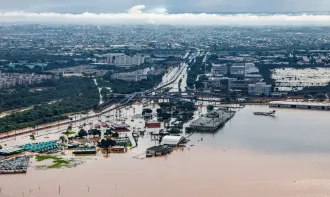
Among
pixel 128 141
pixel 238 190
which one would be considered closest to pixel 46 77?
pixel 128 141

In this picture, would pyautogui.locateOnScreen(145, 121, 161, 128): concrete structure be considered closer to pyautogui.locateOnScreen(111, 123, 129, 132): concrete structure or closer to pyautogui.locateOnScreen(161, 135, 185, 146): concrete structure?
pyautogui.locateOnScreen(111, 123, 129, 132): concrete structure

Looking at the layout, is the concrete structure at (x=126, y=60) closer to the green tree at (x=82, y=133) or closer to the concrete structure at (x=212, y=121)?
the concrete structure at (x=212, y=121)

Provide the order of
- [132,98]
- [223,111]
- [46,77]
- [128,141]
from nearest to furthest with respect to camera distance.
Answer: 1. [128,141]
2. [223,111]
3. [132,98]
4. [46,77]

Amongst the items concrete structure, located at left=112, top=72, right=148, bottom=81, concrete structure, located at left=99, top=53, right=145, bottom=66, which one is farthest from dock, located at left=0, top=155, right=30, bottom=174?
concrete structure, located at left=99, top=53, right=145, bottom=66

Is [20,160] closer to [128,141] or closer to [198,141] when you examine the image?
[128,141]

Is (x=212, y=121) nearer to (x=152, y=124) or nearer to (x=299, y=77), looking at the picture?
(x=152, y=124)

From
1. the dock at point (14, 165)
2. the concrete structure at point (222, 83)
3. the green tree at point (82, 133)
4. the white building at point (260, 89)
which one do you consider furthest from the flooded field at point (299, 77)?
the dock at point (14, 165)

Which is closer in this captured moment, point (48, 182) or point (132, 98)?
point (48, 182)
